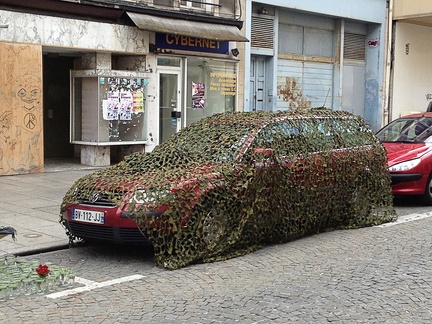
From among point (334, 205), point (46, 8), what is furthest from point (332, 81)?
point (334, 205)

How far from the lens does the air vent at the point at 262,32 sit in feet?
62.9

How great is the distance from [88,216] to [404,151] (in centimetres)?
641

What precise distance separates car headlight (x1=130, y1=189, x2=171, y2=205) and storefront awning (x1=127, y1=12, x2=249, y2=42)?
9095 millimetres

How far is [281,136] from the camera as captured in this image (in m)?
8.21

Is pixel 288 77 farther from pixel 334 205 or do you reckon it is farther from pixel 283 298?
pixel 283 298

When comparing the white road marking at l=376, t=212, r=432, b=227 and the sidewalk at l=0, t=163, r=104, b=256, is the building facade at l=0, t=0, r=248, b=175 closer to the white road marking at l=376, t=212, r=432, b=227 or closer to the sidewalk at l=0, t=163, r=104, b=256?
the sidewalk at l=0, t=163, r=104, b=256

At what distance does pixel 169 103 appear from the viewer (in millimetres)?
17266

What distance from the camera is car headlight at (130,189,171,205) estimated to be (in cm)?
680

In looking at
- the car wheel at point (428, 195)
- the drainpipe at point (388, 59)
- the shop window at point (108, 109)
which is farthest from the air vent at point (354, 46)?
the car wheel at point (428, 195)

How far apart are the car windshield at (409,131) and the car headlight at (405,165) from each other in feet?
2.98

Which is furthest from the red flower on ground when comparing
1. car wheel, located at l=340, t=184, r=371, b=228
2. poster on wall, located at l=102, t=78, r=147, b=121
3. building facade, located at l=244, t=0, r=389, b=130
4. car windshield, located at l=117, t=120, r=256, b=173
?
building facade, located at l=244, t=0, r=389, b=130

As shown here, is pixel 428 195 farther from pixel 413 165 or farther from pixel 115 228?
pixel 115 228

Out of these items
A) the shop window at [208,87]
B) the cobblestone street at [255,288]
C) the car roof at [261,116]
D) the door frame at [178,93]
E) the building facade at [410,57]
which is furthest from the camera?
the building facade at [410,57]

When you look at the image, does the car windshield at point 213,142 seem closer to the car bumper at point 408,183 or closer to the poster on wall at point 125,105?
the car bumper at point 408,183
